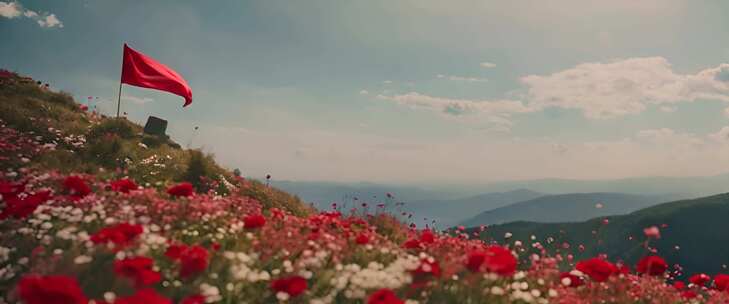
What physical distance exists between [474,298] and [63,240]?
15.1ft

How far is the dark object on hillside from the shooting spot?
2366 cm

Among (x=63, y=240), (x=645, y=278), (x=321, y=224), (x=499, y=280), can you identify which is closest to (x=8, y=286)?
(x=63, y=240)

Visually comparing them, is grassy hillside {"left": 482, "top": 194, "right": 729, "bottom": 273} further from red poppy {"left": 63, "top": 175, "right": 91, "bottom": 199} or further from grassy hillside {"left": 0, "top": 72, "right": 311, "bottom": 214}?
Answer: red poppy {"left": 63, "top": 175, "right": 91, "bottom": 199}

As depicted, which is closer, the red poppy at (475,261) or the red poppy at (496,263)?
the red poppy at (496,263)

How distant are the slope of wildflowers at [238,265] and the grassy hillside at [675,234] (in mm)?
124535

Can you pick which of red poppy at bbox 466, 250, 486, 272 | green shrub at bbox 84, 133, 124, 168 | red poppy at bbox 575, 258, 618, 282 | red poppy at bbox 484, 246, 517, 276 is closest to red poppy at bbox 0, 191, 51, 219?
red poppy at bbox 466, 250, 486, 272

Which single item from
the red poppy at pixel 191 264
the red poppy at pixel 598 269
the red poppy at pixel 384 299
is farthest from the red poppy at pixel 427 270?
the red poppy at pixel 191 264

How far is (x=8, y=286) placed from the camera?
4836 millimetres

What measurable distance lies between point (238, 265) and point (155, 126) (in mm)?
20763

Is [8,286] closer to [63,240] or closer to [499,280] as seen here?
[63,240]

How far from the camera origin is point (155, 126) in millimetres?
23812

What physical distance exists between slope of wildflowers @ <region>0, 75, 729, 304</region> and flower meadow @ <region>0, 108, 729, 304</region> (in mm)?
15

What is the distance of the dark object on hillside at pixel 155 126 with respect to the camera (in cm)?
2366

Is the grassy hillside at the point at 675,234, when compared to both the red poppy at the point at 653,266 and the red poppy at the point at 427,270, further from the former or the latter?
the red poppy at the point at 427,270
